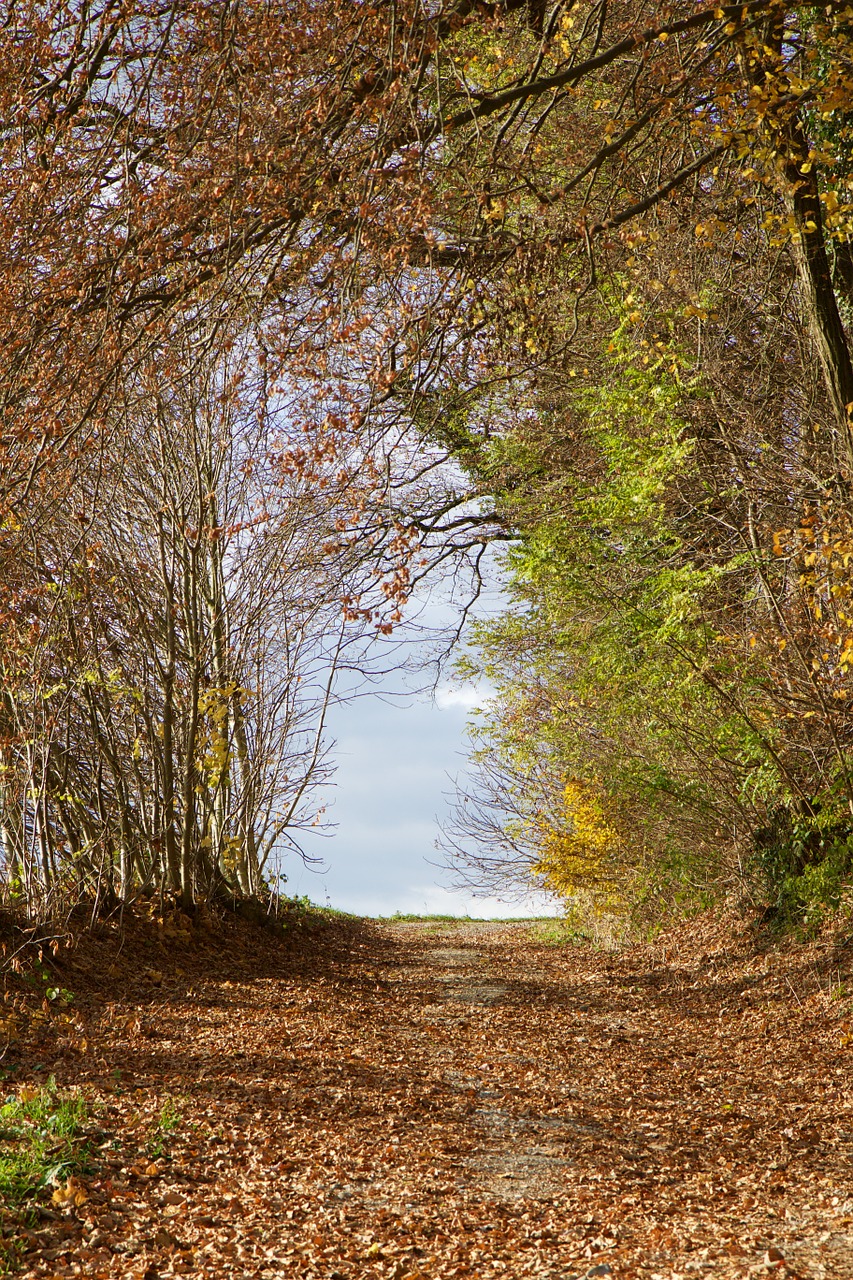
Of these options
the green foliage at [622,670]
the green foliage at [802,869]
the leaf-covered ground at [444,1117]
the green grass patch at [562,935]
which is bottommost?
the leaf-covered ground at [444,1117]

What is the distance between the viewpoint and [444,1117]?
5.95 meters

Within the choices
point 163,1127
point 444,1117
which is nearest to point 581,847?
point 444,1117

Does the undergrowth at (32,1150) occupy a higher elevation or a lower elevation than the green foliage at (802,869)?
lower

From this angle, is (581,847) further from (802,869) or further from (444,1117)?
(444,1117)

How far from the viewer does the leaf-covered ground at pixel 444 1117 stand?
417cm

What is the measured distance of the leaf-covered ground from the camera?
4.17 meters

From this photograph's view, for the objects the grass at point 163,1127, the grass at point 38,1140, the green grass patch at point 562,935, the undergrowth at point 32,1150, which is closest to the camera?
the undergrowth at point 32,1150

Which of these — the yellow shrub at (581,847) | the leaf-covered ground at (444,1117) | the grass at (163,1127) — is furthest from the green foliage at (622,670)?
the grass at (163,1127)

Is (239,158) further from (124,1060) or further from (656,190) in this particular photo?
(124,1060)

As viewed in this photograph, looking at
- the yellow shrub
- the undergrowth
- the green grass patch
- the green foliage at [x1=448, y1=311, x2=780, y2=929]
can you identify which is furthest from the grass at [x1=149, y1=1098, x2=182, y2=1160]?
the green grass patch

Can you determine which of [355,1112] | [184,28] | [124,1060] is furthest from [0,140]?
[355,1112]

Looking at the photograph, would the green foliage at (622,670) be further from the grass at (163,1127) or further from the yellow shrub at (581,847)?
the grass at (163,1127)

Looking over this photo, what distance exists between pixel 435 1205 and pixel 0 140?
6.46 metres

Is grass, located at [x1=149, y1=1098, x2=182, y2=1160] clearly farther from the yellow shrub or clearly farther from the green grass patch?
the green grass patch
